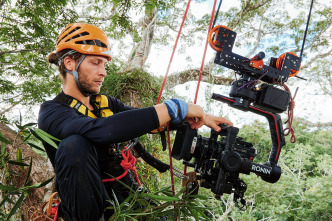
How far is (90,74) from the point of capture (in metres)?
1.72

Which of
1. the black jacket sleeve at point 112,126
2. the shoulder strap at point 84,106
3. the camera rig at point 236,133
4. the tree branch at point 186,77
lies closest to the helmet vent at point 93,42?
the shoulder strap at point 84,106

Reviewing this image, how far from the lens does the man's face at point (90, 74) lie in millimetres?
1709

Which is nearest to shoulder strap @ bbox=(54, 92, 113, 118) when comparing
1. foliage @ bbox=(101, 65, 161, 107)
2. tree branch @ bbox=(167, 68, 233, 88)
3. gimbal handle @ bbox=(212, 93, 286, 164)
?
gimbal handle @ bbox=(212, 93, 286, 164)

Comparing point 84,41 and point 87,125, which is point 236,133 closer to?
point 87,125

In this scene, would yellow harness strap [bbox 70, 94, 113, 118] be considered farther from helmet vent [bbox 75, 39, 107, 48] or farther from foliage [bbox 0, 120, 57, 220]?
foliage [bbox 0, 120, 57, 220]

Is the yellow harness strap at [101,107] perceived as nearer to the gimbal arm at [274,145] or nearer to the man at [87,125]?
the man at [87,125]

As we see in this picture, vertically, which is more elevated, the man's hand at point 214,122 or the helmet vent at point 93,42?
the helmet vent at point 93,42

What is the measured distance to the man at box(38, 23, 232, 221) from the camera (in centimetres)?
119

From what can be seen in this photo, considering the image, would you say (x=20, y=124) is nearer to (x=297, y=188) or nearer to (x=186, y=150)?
(x=186, y=150)

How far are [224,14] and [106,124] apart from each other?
26.7 feet

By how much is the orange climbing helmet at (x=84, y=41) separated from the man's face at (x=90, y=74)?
0.06 meters

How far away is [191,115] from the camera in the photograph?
4.72 feet

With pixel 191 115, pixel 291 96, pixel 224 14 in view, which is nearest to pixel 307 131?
pixel 224 14

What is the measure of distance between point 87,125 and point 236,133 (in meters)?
0.91
